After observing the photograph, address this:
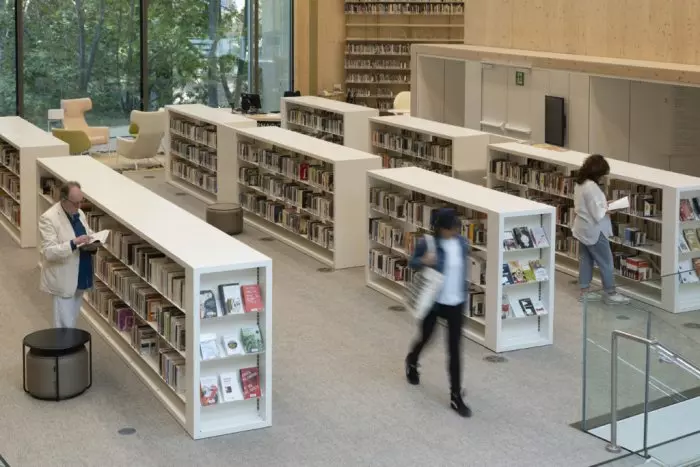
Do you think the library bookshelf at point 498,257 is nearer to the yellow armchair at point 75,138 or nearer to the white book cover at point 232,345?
the white book cover at point 232,345

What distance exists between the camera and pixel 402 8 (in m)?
24.5

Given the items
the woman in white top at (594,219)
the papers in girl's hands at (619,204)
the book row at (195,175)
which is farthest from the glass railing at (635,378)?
the book row at (195,175)

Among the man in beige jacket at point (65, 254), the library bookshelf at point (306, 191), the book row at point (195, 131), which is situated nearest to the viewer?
the man in beige jacket at point (65, 254)

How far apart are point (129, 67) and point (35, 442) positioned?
1633 cm

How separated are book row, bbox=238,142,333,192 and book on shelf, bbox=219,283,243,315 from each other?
199 inches

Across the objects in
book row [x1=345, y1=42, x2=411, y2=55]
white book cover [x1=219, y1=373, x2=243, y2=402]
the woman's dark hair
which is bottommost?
white book cover [x1=219, y1=373, x2=243, y2=402]

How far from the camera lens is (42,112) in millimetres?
22609

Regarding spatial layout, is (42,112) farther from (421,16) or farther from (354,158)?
(354,158)

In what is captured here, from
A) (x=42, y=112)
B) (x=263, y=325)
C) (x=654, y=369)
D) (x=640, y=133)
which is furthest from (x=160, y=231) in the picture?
(x=42, y=112)

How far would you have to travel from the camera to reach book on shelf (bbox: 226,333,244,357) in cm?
805

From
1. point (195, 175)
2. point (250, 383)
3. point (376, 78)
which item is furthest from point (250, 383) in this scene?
point (376, 78)

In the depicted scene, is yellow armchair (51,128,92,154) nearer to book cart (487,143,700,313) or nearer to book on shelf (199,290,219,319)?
book cart (487,143,700,313)

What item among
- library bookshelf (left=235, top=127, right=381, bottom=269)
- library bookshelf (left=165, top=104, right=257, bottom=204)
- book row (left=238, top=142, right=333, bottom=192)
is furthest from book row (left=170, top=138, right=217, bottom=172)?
book row (left=238, top=142, right=333, bottom=192)

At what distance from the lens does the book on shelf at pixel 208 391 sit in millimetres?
8047
